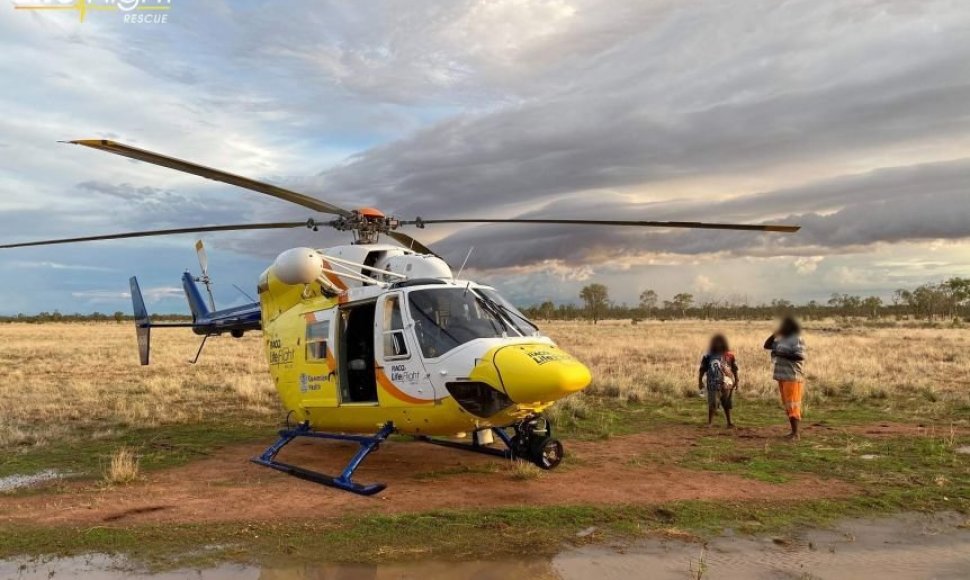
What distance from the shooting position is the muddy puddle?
19.4 feet

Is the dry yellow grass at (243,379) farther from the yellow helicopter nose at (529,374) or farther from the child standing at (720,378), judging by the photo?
the yellow helicopter nose at (529,374)

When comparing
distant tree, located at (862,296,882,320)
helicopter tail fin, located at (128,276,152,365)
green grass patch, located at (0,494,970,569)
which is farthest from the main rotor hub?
distant tree, located at (862,296,882,320)

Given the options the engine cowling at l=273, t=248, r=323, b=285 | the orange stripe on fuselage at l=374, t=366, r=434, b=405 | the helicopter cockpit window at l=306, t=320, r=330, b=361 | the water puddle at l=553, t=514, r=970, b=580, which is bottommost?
the water puddle at l=553, t=514, r=970, b=580

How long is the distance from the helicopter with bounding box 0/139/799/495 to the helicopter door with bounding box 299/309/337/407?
19mm

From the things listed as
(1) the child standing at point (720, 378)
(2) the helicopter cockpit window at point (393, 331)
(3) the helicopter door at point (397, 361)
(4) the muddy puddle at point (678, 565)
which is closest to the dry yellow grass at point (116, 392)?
(3) the helicopter door at point (397, 361)

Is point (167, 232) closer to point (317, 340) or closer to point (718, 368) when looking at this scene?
point (317, 340)

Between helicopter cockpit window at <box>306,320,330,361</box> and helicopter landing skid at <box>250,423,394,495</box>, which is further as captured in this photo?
helicopter cockpit window at <box>306,320,330,361</box>

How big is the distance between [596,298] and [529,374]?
7698cm

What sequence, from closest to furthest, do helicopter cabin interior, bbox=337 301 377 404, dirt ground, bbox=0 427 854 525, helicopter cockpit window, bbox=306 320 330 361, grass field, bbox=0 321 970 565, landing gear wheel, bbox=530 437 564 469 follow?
grass field, bbox=0 321 970 565 → dirt ground, bbox=0 427 854 525 → landing gear wheel, bbox=530 437 564 469 → helicopter cabin interior, bbox=337 301 377 404 → helicopter cockpit window, bbox=306 320 330 361

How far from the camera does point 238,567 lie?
623 cm

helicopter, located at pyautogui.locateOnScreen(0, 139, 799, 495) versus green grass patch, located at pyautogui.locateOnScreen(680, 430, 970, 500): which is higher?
helicopter, located at pyautogui.locateOnScreen(0, 139, 799, 495)

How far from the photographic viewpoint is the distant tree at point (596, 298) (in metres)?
83.7

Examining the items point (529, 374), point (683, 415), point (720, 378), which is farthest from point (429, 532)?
point (683, 415)

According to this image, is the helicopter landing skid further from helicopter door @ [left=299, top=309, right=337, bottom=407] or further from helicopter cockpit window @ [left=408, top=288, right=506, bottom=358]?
helicopter cockpit window @ [left=408, top=288, right=506, bottom=358]
